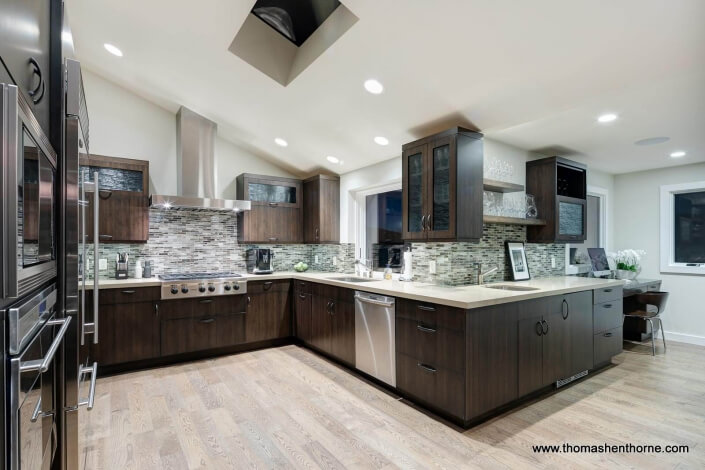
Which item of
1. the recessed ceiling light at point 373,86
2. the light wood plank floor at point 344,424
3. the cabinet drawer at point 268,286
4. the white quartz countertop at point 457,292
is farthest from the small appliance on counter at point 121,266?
the recessed ceiling light at point 373,86

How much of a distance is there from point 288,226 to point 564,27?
3786 mm

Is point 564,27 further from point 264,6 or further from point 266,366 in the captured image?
point 266,366

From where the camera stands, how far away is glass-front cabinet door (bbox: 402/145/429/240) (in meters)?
3.23

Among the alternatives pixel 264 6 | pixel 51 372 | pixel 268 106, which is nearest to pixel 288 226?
pixel 268 106

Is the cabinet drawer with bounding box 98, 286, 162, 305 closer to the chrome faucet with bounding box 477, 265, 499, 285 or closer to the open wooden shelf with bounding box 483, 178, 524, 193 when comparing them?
the chrome faucet with bounding box 477, 265, 499, 285

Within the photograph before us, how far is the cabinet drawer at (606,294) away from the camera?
3475mm

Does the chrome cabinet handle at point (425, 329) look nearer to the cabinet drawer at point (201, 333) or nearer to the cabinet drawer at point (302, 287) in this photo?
the cabinet drawer at point (302, 287)

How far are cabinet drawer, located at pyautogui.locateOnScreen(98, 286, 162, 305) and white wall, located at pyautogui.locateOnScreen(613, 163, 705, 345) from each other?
6143mm

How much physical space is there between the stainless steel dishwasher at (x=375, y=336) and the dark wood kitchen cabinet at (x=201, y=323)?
1.55 metres

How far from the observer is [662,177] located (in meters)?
4.84

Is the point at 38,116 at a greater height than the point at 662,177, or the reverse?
the point at 662,177

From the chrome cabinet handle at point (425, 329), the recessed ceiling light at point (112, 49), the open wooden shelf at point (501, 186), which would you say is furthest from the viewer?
the open wooden shelf at point (501, 186)

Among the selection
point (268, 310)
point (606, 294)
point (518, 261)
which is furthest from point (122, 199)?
point (606, 294)

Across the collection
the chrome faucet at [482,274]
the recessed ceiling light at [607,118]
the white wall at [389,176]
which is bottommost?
the chrome faucet at [482,274]
